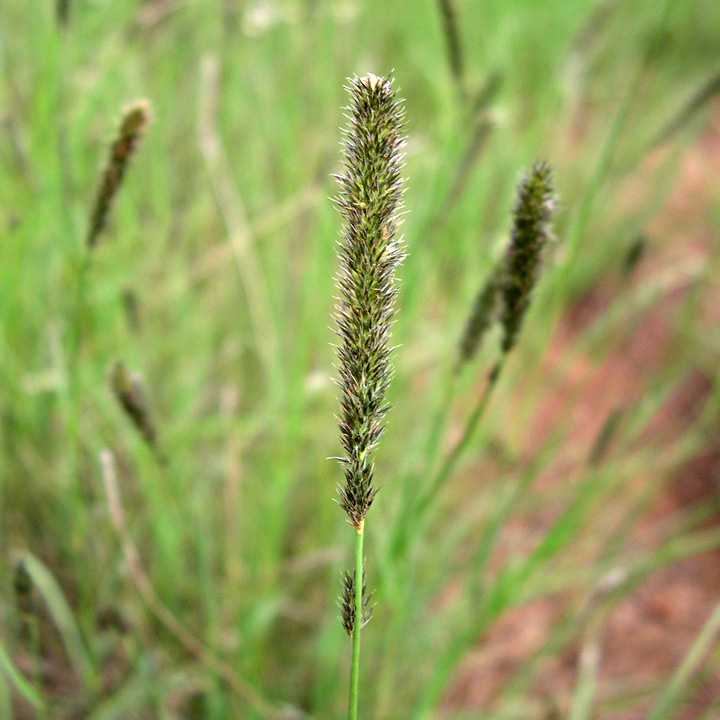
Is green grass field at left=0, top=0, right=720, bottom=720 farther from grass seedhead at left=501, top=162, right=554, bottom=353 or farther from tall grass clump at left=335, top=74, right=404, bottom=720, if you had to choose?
tall grass clump at left=335, top=74, right=404, bottom=720

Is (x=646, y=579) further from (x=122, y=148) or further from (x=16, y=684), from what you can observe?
(x=122, y=148)

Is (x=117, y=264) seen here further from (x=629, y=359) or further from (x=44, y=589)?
(x=629, y=359)

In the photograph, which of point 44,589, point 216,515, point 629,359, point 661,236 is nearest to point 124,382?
point 44,589

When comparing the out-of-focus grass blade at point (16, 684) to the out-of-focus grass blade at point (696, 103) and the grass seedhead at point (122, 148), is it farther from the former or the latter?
the out-of-focus grass blade at point (696, 103)

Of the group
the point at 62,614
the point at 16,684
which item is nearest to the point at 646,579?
the point at 62,614

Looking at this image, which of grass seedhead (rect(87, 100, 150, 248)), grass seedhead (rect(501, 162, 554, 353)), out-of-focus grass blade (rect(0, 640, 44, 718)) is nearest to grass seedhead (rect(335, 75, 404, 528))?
grass seedhead (rect(501, 162, 554, 353))

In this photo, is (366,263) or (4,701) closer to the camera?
(366,263)
